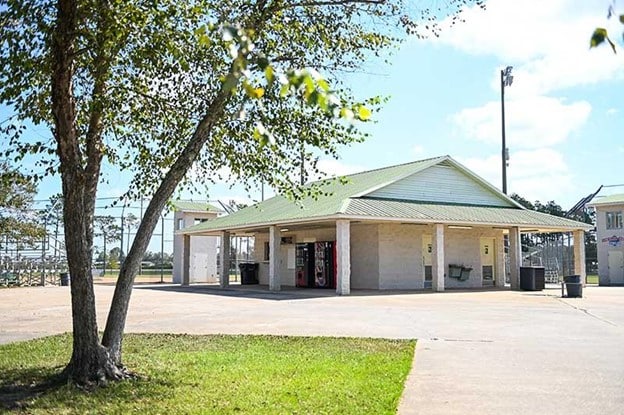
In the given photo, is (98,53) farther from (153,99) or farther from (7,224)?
(7,224)

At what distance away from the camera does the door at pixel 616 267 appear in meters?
40.7

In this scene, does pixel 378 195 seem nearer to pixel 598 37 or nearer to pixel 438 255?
pixel 438 255

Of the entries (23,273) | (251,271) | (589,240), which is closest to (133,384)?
(251,271)

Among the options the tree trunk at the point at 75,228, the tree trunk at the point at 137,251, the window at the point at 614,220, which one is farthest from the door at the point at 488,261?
the tree trunk at the point at 75,228

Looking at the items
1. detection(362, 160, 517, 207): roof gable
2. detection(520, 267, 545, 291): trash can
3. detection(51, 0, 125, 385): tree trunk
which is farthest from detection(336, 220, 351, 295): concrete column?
detection(51, 0, 125, 385): tree trunk

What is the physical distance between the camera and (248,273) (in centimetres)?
3472

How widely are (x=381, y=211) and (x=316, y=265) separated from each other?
6.75 metres

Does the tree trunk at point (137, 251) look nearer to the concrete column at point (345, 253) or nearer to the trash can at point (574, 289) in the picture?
the concrete column at point (345, 253)

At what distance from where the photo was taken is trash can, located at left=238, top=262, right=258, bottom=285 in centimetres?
3456

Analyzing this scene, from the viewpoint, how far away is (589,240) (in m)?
66.1

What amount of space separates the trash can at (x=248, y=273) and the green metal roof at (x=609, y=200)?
2289cm

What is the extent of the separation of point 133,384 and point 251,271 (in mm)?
27596

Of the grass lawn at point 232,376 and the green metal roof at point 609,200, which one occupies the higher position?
the green metal roof at point 609,200

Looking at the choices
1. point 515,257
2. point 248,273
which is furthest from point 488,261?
point 248,273
